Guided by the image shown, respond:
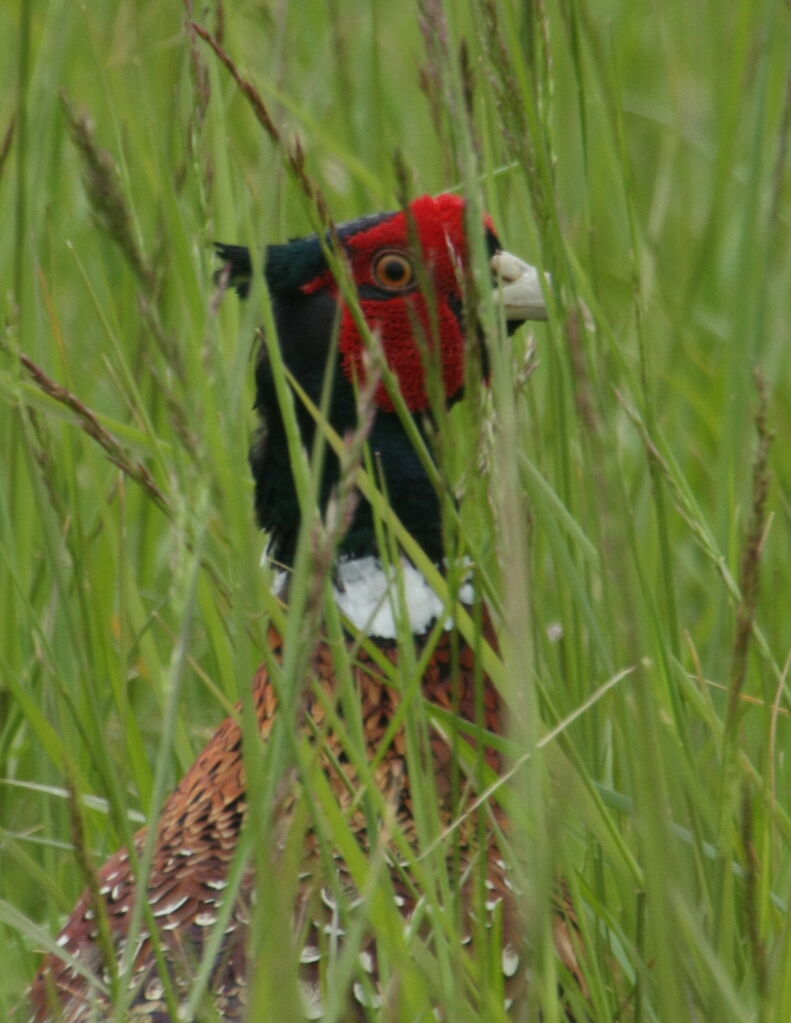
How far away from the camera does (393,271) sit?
231cm

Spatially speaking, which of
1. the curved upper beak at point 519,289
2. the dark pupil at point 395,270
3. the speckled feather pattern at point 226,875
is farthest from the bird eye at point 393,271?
the speckled feather pattern at point 226,875

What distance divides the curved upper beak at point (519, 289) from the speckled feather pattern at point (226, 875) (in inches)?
16.3

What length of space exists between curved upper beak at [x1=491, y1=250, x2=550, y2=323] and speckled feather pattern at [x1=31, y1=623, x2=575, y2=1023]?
0.41 metres

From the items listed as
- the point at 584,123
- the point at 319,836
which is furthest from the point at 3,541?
the point at 584,123

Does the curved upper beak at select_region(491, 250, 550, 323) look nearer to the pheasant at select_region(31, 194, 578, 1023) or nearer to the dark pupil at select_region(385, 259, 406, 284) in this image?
the pheasant at select_region(31, 194, 578, 1023)

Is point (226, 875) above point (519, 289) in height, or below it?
below

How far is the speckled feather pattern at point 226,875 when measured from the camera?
180 cm

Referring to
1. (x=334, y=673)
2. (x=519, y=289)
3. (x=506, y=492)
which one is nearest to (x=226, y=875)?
(x=334, y=673)

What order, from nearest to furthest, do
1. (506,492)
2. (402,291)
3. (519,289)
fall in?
(506,492) < (519,289) < (402,291)

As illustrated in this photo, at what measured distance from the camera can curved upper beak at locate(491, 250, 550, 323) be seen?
7.23 ft

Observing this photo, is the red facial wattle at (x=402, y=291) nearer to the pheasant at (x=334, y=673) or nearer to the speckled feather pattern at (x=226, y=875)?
the pheasant at (x=334, y=673)

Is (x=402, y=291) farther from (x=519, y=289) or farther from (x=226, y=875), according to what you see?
(x=226, y=875)

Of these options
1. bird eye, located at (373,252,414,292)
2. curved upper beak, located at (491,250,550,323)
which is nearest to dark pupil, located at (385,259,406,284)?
bird eye, located at (373,252,414,292)

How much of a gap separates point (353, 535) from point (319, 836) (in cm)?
108
